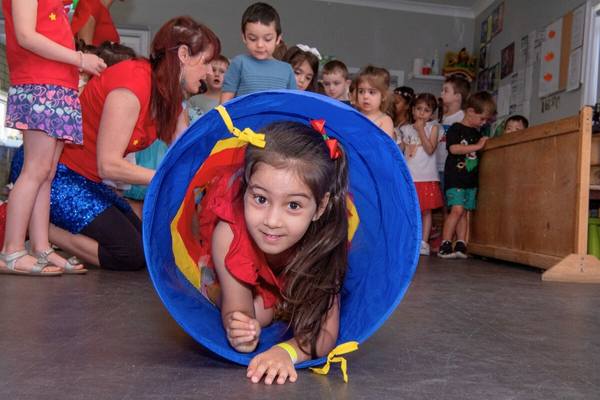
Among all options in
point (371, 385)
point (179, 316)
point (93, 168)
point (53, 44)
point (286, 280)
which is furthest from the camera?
point (93, 168)

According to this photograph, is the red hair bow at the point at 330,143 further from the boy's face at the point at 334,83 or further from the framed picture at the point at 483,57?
the framed picture at the point at 483,57

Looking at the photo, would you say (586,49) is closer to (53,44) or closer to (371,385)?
(53,44)

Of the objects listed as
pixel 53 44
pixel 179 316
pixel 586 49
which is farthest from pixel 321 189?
pixel 586 49

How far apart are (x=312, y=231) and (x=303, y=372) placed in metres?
0.27

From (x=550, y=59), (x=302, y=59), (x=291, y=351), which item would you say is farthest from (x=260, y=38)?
(x=550, y=59)

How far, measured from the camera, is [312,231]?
123 centimetres

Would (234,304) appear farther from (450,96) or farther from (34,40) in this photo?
(450,96)

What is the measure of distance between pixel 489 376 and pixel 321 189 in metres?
0.44

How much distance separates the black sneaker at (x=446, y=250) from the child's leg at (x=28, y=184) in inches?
98.1

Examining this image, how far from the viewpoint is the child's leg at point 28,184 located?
201 centimetres

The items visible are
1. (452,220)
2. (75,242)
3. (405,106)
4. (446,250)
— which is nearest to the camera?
(75,242)

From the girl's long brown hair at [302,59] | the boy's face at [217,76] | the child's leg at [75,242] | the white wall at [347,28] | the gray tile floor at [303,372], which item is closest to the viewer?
the gray tile floor at [303,372]

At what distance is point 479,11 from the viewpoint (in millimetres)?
6484

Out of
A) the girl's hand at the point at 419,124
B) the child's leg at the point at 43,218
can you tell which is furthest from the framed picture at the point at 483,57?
the child's leg at the point at 43,218
